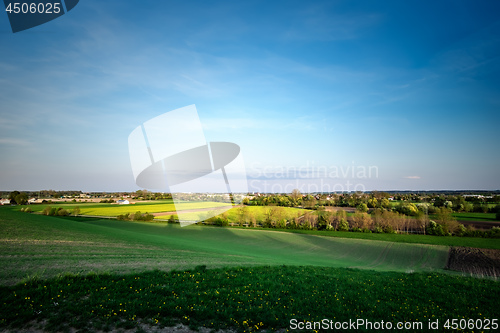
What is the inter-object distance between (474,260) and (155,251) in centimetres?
4015

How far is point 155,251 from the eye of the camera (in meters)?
18.9

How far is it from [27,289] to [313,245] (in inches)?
1391

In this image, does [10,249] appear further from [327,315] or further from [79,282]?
[327,315]

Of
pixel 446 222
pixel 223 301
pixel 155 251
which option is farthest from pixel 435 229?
pixel 223 301

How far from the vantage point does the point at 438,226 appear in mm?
48875

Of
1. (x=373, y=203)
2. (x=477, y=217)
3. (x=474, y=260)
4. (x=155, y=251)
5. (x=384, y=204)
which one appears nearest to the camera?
(x=155, y=251)

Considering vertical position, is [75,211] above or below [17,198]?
below

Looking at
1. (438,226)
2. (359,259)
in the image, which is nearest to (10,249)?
(359,259)

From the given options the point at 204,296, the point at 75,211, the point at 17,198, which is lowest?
the point at 75,211

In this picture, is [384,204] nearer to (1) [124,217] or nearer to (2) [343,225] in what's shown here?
(2) [343,225]

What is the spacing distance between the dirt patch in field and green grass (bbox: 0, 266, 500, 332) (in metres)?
21.9

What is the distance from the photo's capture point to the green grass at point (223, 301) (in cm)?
658

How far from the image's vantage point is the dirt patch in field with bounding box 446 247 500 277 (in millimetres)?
27062

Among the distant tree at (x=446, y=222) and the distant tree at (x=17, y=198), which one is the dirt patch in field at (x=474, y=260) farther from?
the distant tree at (x=17, y=198)
